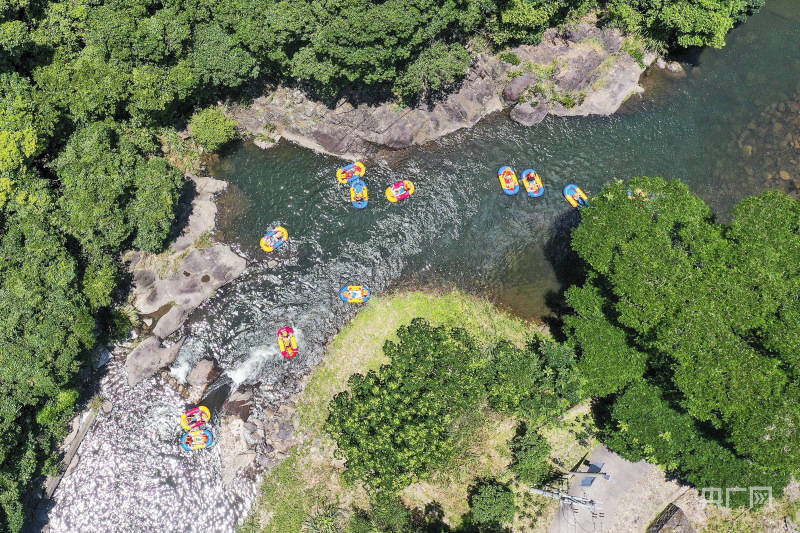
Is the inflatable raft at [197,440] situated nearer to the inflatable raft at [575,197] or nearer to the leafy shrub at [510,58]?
the inflatable raft at [575,197]

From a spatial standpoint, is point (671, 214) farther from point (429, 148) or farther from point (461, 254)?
point (429, 148)

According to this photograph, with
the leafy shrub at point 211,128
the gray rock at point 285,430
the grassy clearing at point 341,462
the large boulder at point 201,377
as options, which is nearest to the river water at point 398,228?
the large boulder at point 201,377

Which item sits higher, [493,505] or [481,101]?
[481,101]

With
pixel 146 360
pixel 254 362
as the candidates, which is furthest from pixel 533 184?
pixel 146 360

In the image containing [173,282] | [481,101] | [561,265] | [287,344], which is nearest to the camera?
[287,344]

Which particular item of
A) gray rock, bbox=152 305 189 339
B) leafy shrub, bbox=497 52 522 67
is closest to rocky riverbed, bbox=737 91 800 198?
leafy shrub, bbox=497 52 522 67

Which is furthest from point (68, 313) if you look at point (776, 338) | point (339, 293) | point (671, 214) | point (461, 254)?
point (776, 338)

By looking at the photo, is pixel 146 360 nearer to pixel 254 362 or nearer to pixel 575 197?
pixel 254 362

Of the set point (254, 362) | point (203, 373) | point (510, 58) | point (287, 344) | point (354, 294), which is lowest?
point (203, 373)
